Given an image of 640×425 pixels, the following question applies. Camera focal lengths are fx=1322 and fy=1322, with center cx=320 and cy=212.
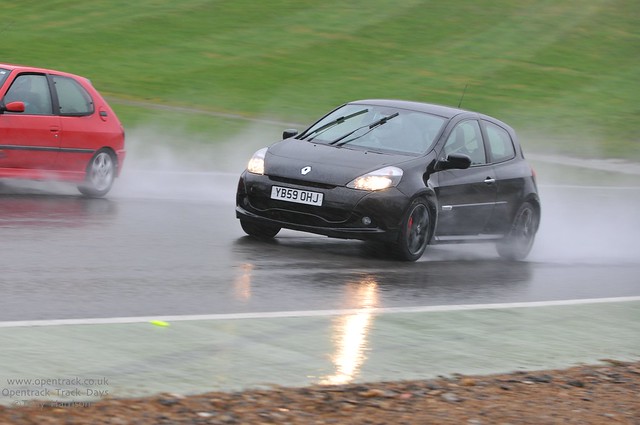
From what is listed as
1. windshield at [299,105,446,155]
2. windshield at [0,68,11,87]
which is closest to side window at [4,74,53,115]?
windshield at [0,68,11,87]

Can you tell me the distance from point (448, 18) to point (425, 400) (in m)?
32.9

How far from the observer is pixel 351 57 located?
109ft

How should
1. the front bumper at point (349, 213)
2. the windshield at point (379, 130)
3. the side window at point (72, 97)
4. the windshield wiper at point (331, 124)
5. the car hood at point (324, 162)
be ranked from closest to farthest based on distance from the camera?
the front bumper at point (349, 213)
the car hood at point (324, 162)
the windshield at point (379, 130)
the windshield wiper at point (331, 124)
the side window at point (72, 97)

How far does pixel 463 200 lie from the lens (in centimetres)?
1303

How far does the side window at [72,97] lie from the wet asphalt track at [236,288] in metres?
1.02

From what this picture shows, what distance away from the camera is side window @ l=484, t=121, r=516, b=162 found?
13.9 metres

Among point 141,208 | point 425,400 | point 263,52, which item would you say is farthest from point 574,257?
point 263,52

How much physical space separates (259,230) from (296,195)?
1014mm

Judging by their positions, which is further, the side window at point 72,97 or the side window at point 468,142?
the side window at point 72,97

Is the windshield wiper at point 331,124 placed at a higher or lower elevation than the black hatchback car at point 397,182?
higher

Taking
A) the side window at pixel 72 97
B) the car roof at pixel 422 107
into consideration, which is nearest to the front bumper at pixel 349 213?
the car roof at pixel 422 107

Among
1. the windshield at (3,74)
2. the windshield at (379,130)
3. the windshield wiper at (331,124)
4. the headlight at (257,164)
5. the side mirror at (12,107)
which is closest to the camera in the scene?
the headlight at (257,164)

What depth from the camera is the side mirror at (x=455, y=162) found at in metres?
12.5

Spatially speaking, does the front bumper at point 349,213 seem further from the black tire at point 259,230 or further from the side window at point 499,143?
the side window at point 499,143
